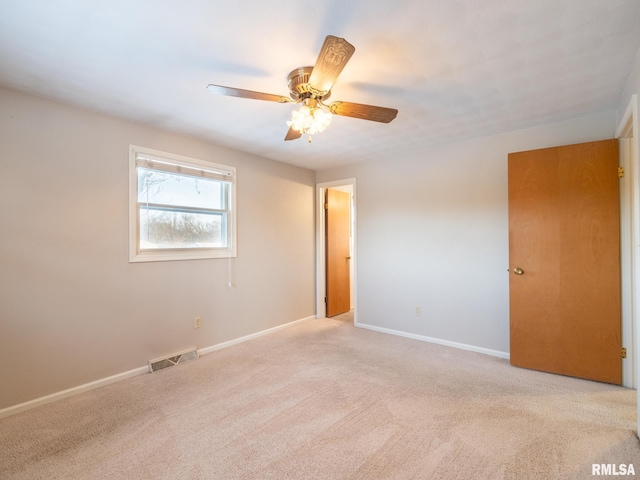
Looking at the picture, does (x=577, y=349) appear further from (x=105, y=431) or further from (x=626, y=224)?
(x=105, y=431)

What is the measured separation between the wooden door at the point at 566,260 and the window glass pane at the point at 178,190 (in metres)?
3.17

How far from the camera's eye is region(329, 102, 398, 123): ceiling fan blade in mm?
2014

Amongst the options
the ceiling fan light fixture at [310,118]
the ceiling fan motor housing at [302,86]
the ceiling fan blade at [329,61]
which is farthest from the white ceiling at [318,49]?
the ceiling fan light fixture at [310,118]

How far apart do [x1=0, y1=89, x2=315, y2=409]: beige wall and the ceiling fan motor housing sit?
176cm

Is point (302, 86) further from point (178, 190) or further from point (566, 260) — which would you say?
point (566, 260)

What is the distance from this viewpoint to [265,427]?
2.05m

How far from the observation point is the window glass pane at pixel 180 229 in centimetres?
303

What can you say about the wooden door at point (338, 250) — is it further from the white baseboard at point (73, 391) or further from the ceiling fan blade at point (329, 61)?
the ceiling fan blade at point (329, 61)

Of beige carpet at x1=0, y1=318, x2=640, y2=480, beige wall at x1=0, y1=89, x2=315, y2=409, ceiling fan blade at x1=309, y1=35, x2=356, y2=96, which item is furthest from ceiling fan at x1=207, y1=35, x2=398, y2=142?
beige carpet at x1=0, y1=318, x2=640, y2=480

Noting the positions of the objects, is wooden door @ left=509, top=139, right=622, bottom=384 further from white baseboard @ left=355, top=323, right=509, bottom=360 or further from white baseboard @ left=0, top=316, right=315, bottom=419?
white baseboard @ left=0, top=316, right=315, bottom=419

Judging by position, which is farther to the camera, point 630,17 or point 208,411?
point 208,411

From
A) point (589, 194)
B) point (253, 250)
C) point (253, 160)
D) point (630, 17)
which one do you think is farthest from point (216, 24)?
point (589, 194)

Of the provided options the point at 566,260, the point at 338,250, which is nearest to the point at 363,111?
the point at 566,260

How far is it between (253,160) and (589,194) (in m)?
3.50
